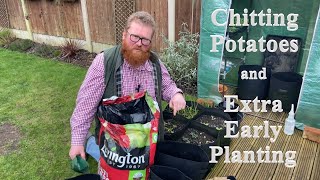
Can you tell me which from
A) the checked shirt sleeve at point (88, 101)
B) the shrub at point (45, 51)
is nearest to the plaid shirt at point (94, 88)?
the checked shirt sleeve at point (88, 101)

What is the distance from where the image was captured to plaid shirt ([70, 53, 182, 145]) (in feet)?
5.93

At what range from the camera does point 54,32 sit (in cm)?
758

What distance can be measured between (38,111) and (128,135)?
300 centimetres

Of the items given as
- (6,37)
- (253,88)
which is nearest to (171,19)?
(253,88)

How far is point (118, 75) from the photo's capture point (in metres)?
1.91

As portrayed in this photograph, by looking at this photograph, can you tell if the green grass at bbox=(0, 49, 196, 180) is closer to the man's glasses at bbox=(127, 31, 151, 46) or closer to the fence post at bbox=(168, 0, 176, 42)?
the fence post at bbox=(168, 0, 176, 42)

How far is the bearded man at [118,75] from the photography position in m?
1.79

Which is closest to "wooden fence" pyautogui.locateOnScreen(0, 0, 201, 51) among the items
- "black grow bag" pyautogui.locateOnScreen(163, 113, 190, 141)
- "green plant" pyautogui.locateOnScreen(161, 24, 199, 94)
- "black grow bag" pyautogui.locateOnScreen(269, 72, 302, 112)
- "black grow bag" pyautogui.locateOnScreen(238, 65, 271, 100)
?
"green plant" pyautogui.locateOnScreen(161, 24, 199, 94)

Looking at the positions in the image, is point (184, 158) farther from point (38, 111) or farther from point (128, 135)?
point (38, 111)

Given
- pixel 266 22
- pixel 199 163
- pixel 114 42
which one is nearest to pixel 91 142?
pixel 199 163

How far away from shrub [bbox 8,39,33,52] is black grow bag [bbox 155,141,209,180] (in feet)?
22.1

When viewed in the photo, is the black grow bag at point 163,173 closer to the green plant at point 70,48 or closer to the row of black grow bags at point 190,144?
the row of black grow bags at point 190,144

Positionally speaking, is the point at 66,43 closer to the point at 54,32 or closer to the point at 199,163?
the point at 54,32

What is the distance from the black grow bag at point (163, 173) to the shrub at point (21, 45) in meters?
6.89
